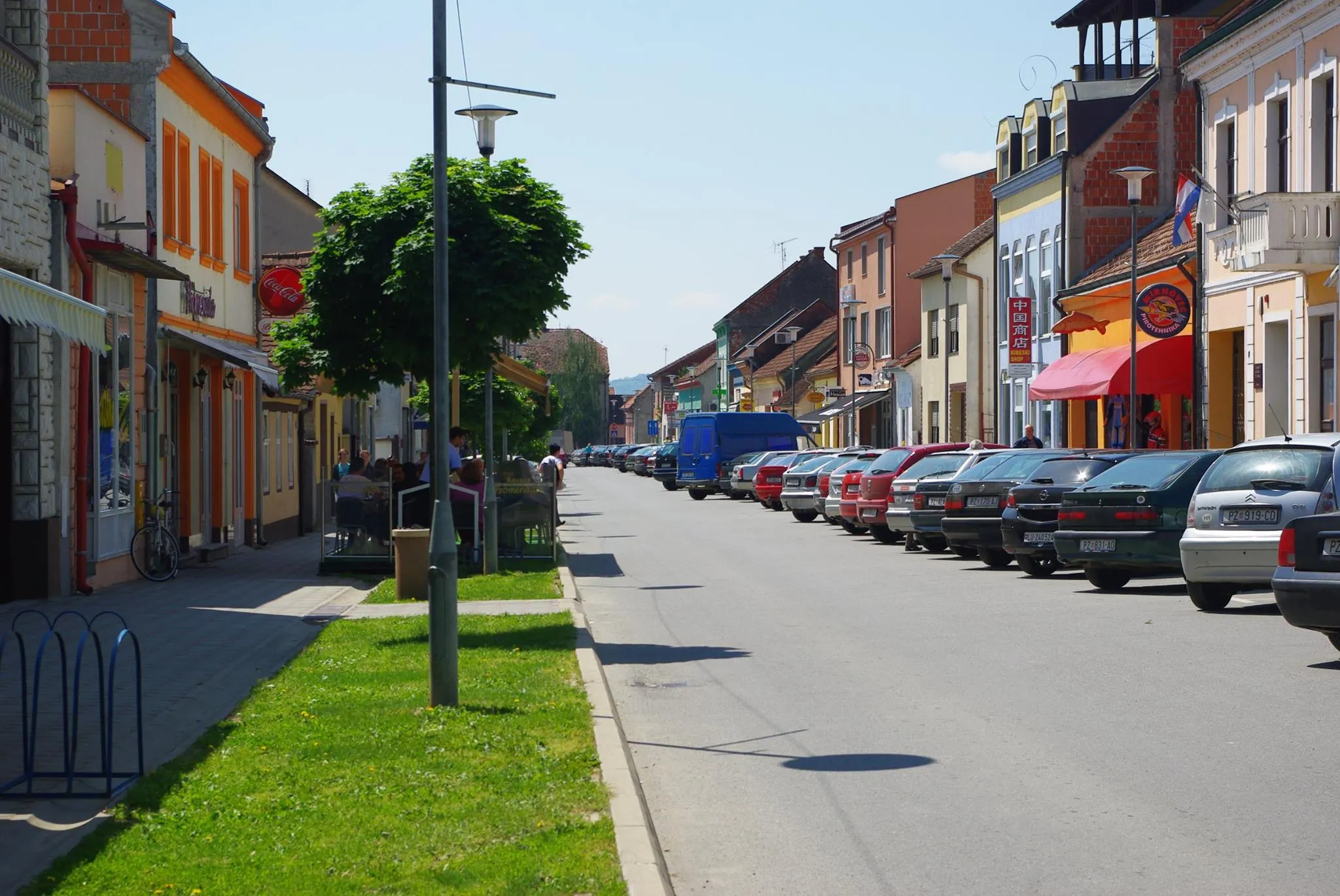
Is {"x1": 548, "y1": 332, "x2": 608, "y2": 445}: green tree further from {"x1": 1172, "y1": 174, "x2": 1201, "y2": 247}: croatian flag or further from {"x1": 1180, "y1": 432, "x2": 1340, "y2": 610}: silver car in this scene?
{"x1": 1180, "y1": 432, "x2": 1340, "y2": 610}: silver car

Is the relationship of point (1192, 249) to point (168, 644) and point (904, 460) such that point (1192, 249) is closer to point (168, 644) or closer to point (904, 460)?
point (904, 460)

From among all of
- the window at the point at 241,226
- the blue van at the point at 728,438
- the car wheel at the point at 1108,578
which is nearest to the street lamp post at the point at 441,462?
the car wheel at the point at 1108,578

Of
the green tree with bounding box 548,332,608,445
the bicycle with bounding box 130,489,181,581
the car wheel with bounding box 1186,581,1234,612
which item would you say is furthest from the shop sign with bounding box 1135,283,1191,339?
the green tree with bounding box 548,332,608,445

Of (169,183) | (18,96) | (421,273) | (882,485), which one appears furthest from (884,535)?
(18,96)

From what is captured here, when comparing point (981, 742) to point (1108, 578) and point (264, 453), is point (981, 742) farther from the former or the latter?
point (264, 453)

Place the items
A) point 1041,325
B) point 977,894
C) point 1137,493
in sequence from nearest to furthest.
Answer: point 977,894
point 1137,493
point 1041,325

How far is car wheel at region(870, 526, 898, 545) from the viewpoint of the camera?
29562 millimetres

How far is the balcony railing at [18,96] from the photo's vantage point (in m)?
16.7

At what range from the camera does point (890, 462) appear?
30188mm

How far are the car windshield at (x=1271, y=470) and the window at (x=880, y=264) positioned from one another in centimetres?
5601

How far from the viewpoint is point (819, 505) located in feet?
119

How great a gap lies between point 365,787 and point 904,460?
22.6 m

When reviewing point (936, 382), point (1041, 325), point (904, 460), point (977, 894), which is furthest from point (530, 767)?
point (936, 382)

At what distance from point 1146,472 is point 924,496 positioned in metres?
7.57
